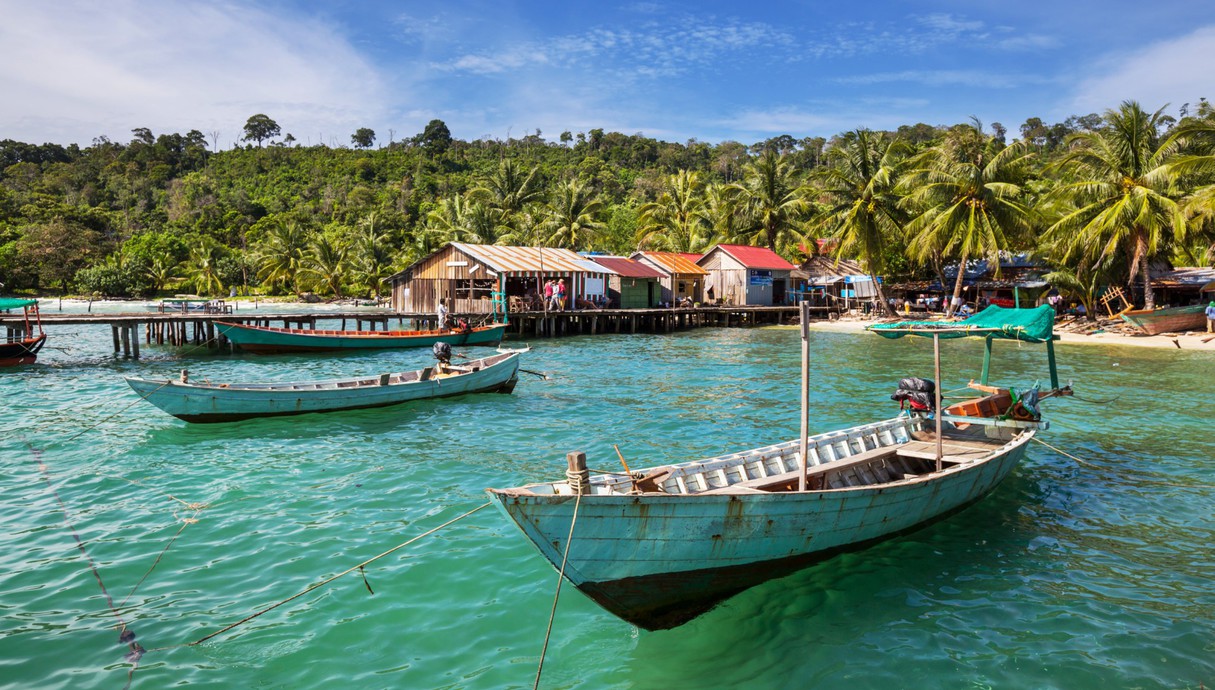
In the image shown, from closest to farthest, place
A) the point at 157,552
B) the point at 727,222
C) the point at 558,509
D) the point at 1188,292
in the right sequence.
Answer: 1. the point at 558,509
2. the point at 157,552
3. the point at 1188,292
4. the point at 727,222

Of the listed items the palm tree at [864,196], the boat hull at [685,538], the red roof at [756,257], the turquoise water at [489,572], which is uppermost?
the palm tree at [864,196]

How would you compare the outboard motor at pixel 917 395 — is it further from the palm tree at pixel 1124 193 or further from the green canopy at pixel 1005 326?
the palm tree at pixel 1124 193

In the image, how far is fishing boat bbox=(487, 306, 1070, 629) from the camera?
648 cm

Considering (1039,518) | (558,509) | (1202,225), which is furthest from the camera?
(1202,225)

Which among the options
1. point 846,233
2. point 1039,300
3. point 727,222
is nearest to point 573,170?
point 727,222

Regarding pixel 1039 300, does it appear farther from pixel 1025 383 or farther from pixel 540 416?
pixel 540 416

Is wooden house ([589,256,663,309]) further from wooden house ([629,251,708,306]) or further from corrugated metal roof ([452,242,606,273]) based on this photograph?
corrugated metal roof ([452,242,606,273])

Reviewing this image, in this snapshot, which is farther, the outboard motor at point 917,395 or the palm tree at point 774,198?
the palm tree at point 774,198

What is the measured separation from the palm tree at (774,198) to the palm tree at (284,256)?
40.1m

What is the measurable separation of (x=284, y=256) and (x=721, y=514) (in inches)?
2595

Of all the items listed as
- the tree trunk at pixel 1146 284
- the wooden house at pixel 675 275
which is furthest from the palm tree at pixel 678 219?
the tree trunk at pixel 1146 284

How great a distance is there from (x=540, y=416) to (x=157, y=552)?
9.62m

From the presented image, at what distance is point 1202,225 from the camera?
32.2 metres

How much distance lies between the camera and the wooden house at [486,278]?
37281 mm
